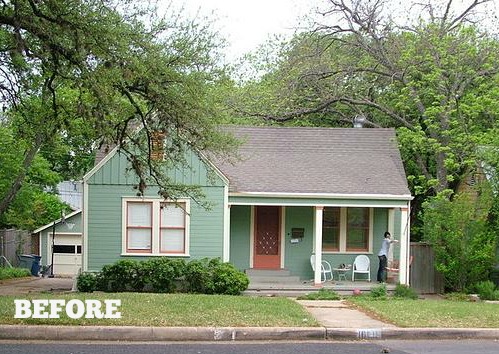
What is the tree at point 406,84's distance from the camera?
21.6 m

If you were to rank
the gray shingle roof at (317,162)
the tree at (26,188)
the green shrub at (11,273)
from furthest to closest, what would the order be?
the green shrub at (11,273)
the tree at (26,188)
the gray shingle roof at (317,162)

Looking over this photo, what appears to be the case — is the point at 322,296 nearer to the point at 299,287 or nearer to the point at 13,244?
the point at 299,287

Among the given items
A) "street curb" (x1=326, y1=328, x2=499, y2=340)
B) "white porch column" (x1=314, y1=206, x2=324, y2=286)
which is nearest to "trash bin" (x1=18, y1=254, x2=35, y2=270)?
"white porch column" (x1=314, y1=206, x2=324, y2=286)

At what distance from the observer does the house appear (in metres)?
18.9

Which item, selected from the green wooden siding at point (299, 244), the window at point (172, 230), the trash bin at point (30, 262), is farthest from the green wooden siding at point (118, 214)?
the trash bin at point (30, 262)

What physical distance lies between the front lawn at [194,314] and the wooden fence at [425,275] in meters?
7.91

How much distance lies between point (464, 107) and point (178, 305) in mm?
12954

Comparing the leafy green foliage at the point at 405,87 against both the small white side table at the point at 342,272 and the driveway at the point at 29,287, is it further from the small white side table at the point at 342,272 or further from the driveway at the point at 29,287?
the driveway at the point at 29,287

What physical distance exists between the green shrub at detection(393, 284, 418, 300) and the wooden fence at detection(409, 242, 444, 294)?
1.51 meters

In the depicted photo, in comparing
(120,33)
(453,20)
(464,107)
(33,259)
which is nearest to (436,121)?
(464,107)

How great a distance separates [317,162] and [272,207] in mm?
2074

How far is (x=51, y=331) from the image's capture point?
388 inches

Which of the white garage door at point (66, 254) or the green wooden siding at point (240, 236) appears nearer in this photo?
the green wooden siding at point (240, 236)

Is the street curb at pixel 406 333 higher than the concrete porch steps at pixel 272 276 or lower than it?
higher
